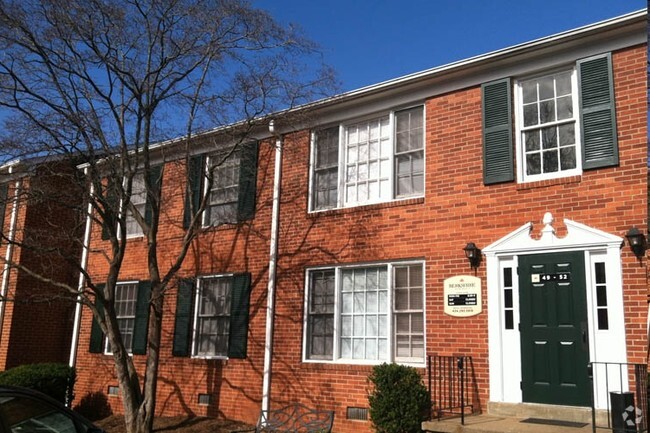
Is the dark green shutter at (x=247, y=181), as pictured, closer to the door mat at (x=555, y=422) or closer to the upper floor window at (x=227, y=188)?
the upper floor window at (x=227, y=188)

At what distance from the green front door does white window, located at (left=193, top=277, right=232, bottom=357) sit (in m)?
5.79

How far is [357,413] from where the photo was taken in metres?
9.95

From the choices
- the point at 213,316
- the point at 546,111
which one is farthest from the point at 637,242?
the point at 213,316

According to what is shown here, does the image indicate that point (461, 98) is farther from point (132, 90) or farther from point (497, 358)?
point (132, 90)

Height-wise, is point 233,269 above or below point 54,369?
above

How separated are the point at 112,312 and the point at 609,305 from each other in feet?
25.7

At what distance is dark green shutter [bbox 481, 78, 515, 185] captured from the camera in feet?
30.4

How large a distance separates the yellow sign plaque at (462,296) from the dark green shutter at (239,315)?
402cm

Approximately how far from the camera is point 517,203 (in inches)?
357

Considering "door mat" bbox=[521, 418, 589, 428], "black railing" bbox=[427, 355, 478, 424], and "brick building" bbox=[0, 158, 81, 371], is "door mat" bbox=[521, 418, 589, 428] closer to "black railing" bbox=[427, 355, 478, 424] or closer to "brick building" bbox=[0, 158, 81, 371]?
"black railing" bbox=[427, 355, 478, 424]

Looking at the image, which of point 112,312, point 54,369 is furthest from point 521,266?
point 54,369

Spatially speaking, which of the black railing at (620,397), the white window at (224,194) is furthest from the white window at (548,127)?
the white window at (224,194)

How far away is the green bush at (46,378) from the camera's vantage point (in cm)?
1298

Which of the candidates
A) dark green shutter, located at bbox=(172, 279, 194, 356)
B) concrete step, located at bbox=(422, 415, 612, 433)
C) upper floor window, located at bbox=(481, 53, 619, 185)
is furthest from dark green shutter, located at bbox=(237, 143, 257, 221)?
concrete step, located at bbox=(422, 415, 612, 433)
